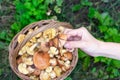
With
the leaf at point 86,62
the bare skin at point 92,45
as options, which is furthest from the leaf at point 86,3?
the bare skin at point 92,45

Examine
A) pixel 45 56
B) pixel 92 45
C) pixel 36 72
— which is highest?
pixel 92 45

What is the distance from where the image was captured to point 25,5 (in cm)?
229

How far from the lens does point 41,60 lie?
1960 mm

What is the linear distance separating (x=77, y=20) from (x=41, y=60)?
2.18ft

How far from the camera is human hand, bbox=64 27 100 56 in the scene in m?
1.81

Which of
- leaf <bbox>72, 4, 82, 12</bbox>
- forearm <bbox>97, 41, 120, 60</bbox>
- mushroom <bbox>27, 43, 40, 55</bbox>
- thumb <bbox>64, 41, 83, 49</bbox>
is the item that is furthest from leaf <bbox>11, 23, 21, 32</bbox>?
forearm <bbox>97, 41, 120, 60</bbox>

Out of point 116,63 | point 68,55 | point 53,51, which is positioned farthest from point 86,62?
point 53,51

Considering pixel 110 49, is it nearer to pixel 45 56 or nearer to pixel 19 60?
pixel 45 56

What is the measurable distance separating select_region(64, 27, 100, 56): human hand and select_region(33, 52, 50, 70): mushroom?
0.17m

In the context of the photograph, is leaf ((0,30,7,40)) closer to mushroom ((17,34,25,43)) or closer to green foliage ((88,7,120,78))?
mushroom ((17,34,25,43))

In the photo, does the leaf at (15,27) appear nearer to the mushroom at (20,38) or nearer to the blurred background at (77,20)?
the blurred background at (77,20)

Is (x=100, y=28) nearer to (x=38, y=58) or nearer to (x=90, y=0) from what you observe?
(x=90, y=0)

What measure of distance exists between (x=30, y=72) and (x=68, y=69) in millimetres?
250

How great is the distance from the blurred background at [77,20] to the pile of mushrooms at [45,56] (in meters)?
0.30
